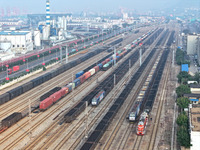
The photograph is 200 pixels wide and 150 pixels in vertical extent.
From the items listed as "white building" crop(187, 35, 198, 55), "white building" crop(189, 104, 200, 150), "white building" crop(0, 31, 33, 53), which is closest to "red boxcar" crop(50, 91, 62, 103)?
"white building" crop(189, 104, 200, 150)

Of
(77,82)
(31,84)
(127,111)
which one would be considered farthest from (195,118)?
(31,84)

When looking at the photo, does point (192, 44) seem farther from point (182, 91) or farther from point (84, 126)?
point (84, 126)

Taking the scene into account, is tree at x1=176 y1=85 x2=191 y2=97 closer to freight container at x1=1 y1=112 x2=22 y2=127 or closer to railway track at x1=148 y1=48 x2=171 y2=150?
railway track at x1=148 y1=48 x2=171 y2=150

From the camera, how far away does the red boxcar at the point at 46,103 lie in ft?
155

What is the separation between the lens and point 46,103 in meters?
47.8

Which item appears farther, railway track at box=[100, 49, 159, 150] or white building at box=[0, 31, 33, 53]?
white building at box=[0, 31, 33, 53]

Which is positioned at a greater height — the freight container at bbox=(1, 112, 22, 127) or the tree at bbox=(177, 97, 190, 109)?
the tree at bbox=(177, 97, 190, 109)

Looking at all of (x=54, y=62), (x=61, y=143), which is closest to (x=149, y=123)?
(x=61, y=143)

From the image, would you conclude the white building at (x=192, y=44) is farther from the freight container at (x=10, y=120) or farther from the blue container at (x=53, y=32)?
the freight container at (x=10, y=120)

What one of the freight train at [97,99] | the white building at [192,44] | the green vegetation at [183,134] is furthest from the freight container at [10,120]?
the white building at [192,44]

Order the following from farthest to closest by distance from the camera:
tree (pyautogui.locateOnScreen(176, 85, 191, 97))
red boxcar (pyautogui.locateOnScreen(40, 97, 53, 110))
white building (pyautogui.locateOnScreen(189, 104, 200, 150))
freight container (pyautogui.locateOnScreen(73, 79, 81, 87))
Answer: freight container (pyautogui.locateOnScreen(73, 79, 81, 87)), tree (pyautogui.locateOnScreen(176, 85, 191, 97)), red boxcar (pyautogui.locateOnScreen(40, 97, 53, 110)), white building (pyautogui.locateOnScreen(189, 104, 200, 150))

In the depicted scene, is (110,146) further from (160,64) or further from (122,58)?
(122,58)

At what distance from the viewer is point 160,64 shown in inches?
3413

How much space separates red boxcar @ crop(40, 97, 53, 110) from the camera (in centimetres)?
4716
